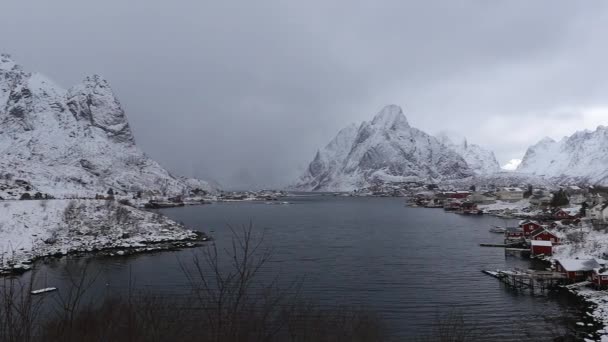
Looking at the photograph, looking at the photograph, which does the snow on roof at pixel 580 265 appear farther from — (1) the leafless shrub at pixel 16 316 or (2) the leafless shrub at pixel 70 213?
(2) the leafless shrub at pixel 70 213

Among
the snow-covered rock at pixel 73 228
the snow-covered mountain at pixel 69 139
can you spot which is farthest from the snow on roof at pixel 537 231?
the snow-covered mountain at pixel 69 139

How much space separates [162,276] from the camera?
25.9 metres

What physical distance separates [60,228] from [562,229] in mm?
45435

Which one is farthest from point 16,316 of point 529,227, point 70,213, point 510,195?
point 510,195

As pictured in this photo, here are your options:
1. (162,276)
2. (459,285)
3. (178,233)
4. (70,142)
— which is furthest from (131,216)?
(70,142)

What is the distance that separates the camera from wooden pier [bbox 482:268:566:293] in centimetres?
2347

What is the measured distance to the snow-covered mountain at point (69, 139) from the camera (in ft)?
373

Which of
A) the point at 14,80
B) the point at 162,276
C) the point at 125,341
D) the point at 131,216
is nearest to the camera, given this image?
the point at 125,341

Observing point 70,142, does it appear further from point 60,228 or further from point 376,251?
point 376,251

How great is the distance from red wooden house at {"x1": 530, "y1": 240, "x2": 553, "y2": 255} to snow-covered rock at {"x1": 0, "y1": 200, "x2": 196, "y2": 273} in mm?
29365

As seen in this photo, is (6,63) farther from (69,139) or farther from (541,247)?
(541,247)

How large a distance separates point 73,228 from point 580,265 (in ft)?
127

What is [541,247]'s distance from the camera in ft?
109

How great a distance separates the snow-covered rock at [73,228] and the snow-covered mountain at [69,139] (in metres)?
54.5
